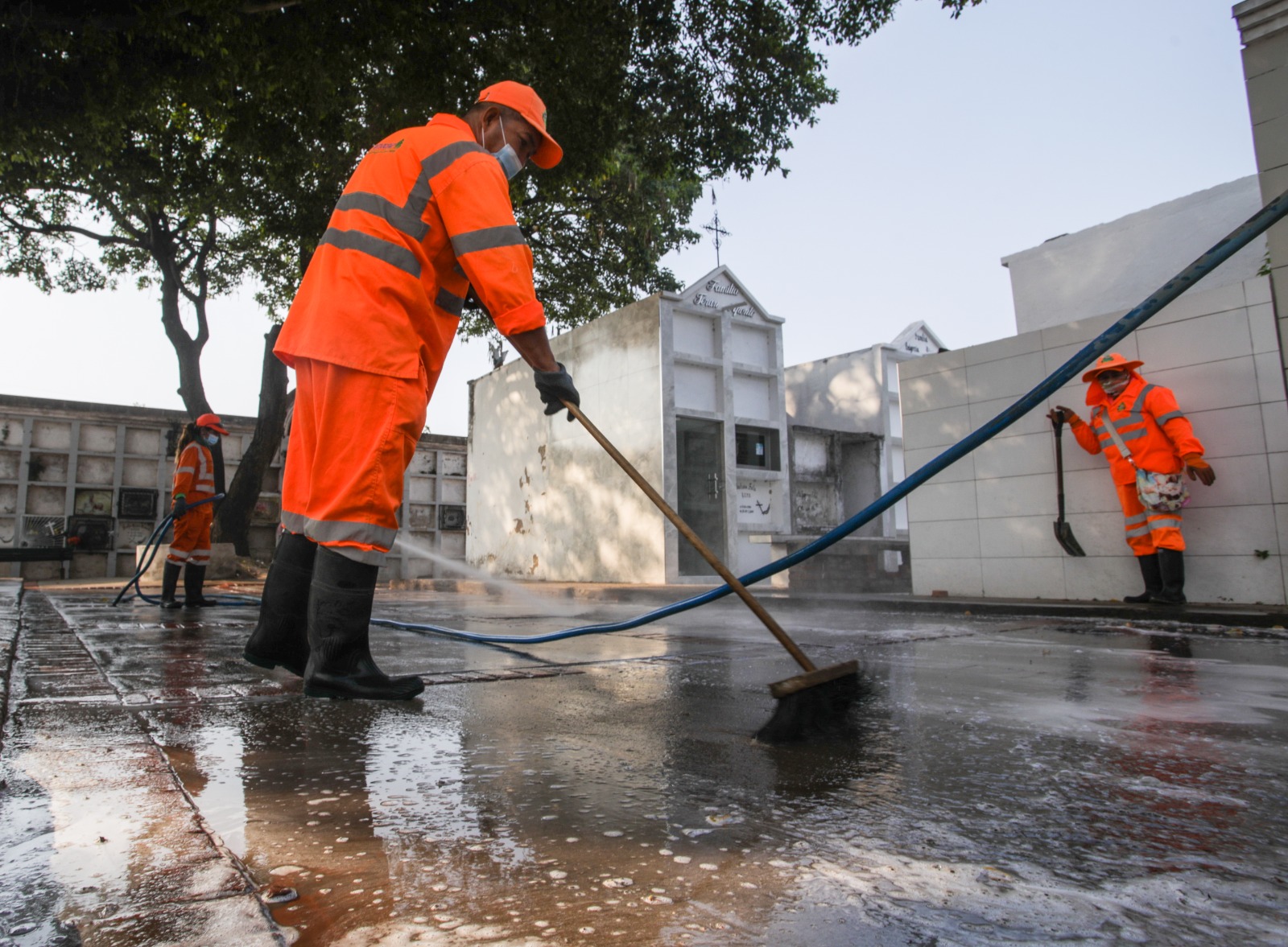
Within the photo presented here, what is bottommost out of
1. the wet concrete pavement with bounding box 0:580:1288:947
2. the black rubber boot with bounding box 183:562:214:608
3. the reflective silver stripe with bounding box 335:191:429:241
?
the wet concrete pavement with bounding box 0:580:1288:947

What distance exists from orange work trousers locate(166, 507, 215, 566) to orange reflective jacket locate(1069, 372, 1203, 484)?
6.99 m

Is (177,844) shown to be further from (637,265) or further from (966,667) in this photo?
(637,265)

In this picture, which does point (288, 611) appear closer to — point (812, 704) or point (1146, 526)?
point (812, 704)

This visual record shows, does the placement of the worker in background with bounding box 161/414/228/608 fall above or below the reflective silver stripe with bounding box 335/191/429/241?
below

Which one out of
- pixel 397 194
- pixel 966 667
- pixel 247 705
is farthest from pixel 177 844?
pixel 966 667

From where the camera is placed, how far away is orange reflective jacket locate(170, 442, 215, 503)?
22.0 feet

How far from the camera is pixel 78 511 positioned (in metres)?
15.3

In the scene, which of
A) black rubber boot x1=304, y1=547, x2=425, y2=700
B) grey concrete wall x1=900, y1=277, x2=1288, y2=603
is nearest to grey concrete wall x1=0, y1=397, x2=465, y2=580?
grey concrete wall x1=900, y1=277, x2=1288, y2=603

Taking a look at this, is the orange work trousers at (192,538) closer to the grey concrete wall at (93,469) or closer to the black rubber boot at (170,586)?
the black rubber boot at (170,586)

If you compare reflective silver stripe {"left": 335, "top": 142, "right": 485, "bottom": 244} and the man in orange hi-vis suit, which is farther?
reflective silver stripe {"left": 335, "top": 142, "right": 485, "bottom": 244}

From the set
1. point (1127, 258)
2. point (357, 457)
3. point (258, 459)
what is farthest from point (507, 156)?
point (258, 459)

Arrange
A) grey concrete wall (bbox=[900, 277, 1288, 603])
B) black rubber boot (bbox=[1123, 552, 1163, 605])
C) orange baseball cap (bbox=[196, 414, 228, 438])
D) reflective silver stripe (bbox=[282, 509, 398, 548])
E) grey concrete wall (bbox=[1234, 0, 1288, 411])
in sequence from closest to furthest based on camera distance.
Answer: reflective silver stripe (bbox=[282, 509, 398, 548])
grey concrete wall (bbox=[1234, 0, 1288, 411])
grey concrete wall (bbox=[900, 277, 1288, 603])
black rubber boot (bbox=[1123, 552, 1163, 605])
orange baseball cap (bbox=[196, 414, 228, 438])

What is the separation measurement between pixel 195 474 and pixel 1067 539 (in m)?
7.10

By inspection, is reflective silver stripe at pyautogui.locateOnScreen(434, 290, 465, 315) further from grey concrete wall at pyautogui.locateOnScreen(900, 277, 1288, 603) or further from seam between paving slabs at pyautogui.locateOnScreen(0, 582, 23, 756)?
grey concrete wall at pyautogui.locateOnScreen(900, 277, 1288, 603)
